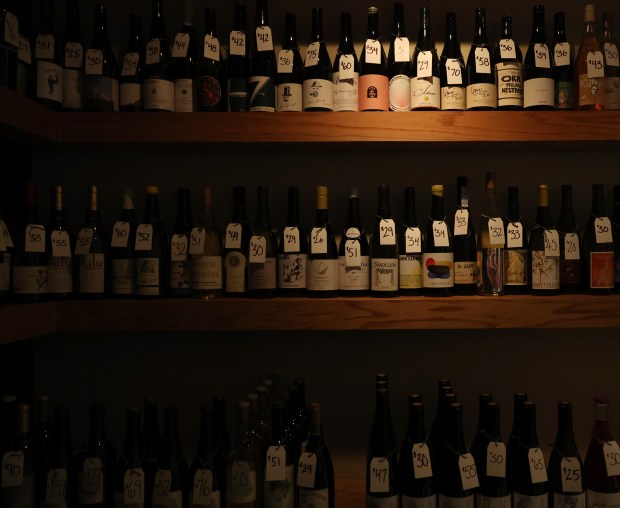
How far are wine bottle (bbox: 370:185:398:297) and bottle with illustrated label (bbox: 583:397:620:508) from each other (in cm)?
58

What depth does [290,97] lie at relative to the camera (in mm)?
1643

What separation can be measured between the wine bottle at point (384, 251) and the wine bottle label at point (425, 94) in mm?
233

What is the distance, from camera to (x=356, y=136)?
1.59 meters

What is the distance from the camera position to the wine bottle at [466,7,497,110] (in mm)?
1643

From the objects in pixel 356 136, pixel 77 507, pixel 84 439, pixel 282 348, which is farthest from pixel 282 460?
pixel 356 136

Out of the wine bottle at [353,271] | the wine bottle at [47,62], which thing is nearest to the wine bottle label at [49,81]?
the wine bottle at [47,62]

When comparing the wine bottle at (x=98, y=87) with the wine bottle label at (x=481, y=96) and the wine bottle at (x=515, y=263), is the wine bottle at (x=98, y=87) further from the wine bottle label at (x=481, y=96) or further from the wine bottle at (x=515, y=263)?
the wine bottle at (x=515, y=263)

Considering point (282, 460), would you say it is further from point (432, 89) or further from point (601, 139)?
point (601, 139)

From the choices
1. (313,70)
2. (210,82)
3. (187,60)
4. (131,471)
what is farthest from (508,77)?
(131,471)

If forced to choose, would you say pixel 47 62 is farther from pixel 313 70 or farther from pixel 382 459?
pixel 382 459

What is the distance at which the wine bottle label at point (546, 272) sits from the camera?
1638mm

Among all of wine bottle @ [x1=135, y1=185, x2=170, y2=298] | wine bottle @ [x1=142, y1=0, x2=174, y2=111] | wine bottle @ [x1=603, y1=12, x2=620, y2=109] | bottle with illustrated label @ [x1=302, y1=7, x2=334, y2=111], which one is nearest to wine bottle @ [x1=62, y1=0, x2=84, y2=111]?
wine bottle @ [x1=142, y1=0, x2=174, y2=111]

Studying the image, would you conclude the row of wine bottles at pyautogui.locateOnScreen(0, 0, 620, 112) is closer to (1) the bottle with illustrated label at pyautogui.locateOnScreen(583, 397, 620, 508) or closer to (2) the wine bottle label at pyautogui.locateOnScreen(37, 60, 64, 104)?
(2) the wine bottle label at pyautogui.locateOnScreen(37, 60, 64, 104)

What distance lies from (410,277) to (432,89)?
18.6 inches
